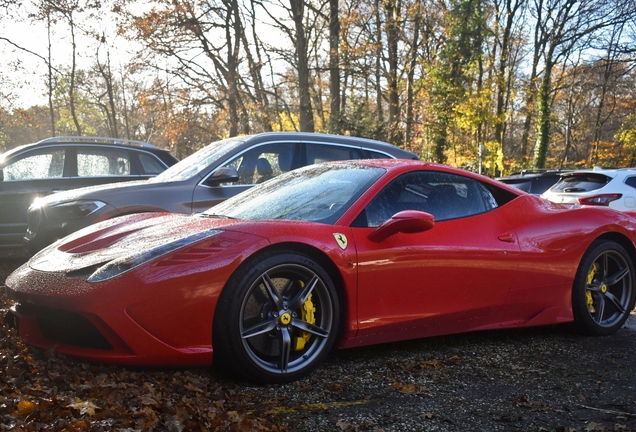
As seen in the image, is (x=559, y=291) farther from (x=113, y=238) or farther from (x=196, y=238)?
(x=113, y=238)

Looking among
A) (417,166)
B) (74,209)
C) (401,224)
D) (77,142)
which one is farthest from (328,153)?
(77,142)

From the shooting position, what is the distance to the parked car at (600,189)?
10797mm

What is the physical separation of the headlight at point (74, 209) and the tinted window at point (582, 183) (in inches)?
313

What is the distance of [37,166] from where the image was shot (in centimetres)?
948

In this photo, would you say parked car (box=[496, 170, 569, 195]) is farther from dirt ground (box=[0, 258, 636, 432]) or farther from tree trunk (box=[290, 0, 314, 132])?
tree trunk (box=[290, 0, 314, 132])

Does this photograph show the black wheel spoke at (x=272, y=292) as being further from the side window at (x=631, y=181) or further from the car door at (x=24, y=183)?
the side window at (x=631, y=181)

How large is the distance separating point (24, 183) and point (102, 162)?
114 centimetres

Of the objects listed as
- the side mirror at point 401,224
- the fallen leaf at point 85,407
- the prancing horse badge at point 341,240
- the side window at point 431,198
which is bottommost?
the fallen leaf at point 85,407

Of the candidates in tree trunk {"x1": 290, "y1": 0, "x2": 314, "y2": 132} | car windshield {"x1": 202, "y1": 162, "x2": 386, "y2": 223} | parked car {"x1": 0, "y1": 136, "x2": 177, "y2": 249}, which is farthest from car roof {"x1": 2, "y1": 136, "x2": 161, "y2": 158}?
tree trunk {"x1": 290, "y1": 0, "x2": 314, "y2": 132}

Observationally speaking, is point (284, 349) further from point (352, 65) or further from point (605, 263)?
point (352, 65)

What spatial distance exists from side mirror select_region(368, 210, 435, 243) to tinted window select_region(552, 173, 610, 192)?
8036 mm

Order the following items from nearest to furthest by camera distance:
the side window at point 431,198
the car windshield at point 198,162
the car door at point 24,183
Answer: the side window at point 431,198 < the car windshield at point 198,162 < the car door at point 24,183

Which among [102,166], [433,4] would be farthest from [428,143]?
[102,166]

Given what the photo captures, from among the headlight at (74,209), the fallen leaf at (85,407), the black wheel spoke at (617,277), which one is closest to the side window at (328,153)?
the headlight at (74,209)
